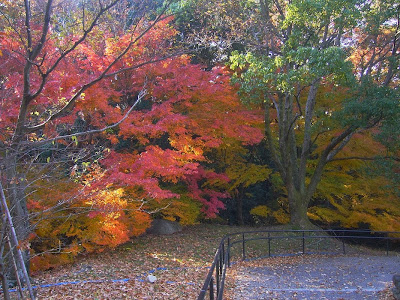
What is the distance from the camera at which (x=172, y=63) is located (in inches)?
464

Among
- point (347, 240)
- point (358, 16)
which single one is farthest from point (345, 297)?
point (347, 240)

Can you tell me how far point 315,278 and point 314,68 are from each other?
5.31 m

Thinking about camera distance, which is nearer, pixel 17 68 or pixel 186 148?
pixel 17 68

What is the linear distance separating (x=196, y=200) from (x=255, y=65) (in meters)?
6.15

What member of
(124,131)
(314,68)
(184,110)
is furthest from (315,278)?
(184,110)

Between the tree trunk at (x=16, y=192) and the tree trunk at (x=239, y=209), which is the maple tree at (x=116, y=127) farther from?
the tree trunk at (x=239, y=209)

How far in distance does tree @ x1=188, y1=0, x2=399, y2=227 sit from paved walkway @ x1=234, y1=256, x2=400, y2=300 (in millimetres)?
3767

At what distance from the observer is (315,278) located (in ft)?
27.7

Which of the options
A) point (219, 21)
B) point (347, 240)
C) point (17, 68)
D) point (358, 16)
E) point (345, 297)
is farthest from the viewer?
point (347, 240)

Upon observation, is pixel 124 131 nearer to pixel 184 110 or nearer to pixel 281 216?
pixel 184 110

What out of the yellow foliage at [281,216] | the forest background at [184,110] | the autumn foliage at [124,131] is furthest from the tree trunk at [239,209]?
the autumn foliage at [124,131]

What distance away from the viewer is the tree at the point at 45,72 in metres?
5.08

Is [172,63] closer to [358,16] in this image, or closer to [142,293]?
[358,16]

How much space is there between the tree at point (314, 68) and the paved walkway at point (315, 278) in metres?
3.77
